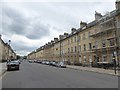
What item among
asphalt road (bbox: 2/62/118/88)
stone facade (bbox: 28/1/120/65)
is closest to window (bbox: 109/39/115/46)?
stone facade (bbox: 28/1/120/65)

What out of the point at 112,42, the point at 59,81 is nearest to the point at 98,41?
the point at 112,42

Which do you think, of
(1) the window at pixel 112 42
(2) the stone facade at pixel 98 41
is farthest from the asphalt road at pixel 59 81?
(1) the window at pixel 112 42

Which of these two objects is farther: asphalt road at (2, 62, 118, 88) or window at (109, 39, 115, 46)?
window at (109, 39, 115, 46)

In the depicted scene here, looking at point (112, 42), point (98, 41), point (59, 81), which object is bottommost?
point (59, 81)

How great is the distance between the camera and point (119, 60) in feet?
114

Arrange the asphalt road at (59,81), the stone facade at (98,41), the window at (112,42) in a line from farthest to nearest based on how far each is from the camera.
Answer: the window at (112,42), the stone facade at (98,41), the asphalt road at (59,81)

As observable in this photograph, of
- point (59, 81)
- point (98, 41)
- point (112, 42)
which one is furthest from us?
point (98, 41)

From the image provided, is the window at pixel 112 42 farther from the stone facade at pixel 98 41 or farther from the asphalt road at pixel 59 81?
the asphalt road at pixel 59 81

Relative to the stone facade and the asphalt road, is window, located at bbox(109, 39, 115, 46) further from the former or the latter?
the asphalt road

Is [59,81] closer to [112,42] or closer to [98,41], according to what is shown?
[112,42]

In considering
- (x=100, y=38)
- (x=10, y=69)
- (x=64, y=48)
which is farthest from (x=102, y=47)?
(x=64, y=48)

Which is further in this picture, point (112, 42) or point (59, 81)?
point (112, 42)

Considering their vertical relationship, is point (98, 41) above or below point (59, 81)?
above

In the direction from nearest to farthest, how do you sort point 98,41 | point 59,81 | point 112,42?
1. point 59,81
2. point 112,42
3. point 98,41
